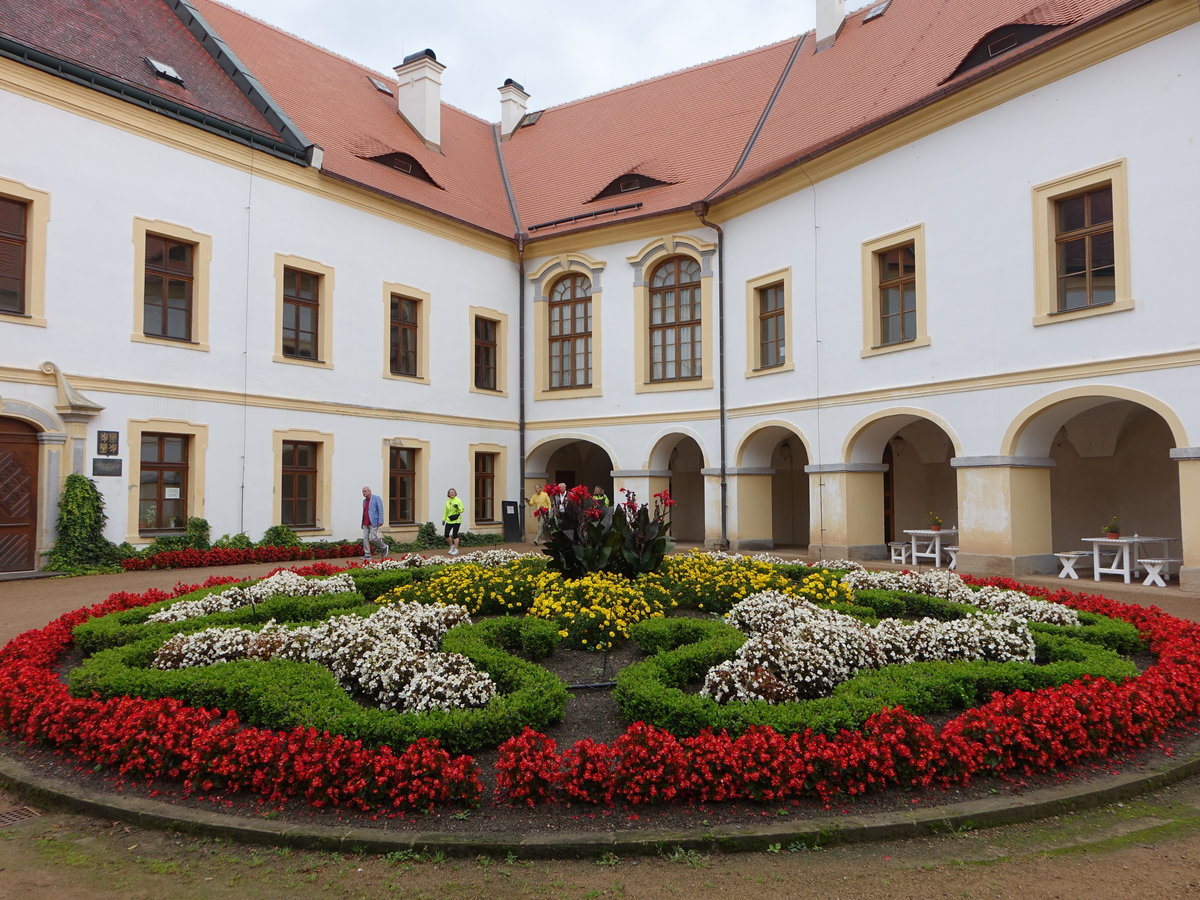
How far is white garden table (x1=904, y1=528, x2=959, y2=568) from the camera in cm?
1705

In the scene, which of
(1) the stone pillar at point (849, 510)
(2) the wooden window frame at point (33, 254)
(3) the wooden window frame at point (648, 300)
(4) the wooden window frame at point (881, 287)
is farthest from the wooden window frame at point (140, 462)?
(4) the wooden window frame at point (881, 287)

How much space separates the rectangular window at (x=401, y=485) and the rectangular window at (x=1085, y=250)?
1458cm

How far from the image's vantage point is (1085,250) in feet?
46.8

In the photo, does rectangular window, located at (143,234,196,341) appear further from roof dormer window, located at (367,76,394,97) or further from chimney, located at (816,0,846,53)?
chimney, located at (816,0,846,53)

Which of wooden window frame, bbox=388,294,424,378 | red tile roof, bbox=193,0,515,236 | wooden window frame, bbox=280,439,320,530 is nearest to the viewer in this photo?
wooden window frame, bbox=280,439,320,530

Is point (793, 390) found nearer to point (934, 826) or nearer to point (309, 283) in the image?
point (309, 283)

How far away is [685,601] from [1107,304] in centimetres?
909

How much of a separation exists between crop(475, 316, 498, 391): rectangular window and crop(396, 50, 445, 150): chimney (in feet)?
17.8

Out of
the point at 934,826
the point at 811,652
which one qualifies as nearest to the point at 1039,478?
the point at 811,652

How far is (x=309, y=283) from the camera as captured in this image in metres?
19.8

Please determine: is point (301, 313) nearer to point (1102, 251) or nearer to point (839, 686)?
point (1102, 251)

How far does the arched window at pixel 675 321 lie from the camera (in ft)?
72.4

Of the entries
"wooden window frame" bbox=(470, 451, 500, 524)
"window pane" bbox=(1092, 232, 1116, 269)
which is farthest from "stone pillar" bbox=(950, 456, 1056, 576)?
"wooden window frame" bbox=(470, 451, 500, 524)

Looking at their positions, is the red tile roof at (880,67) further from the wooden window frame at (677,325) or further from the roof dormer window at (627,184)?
the roof dormer window at (627,184)
